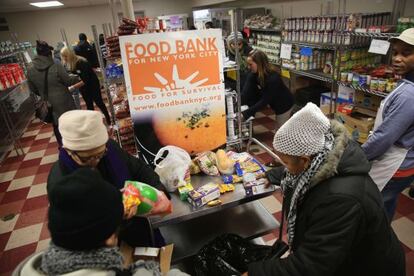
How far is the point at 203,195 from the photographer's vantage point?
1.80 m

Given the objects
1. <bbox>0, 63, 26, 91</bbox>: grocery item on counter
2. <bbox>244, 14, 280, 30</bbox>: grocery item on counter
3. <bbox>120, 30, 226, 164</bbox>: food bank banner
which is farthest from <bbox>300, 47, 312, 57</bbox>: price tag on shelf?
<bbox>0, 63, 26, 91</bbox>: grocery item on counter

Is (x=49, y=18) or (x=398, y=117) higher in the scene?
(x=49, y=18)

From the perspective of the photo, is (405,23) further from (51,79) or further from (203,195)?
(51,79)

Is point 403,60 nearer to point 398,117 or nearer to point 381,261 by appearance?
point 398,117

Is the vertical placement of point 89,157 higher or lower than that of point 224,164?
higher

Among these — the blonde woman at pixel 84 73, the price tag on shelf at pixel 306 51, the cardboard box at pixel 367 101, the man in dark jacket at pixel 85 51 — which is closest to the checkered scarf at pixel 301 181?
the cardboard box at pixel 367 101

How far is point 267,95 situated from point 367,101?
133 centimetres

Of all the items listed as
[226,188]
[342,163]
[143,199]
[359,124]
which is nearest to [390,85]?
[359,124]

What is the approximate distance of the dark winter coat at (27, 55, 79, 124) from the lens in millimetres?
3697

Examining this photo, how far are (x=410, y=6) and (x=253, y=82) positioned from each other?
202 cm

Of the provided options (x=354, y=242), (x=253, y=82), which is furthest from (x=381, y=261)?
(x=253, y=82)

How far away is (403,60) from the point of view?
1.82 meters

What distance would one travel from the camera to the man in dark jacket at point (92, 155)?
131 cm

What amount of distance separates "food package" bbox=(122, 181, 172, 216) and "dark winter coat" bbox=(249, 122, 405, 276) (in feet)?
1.81
